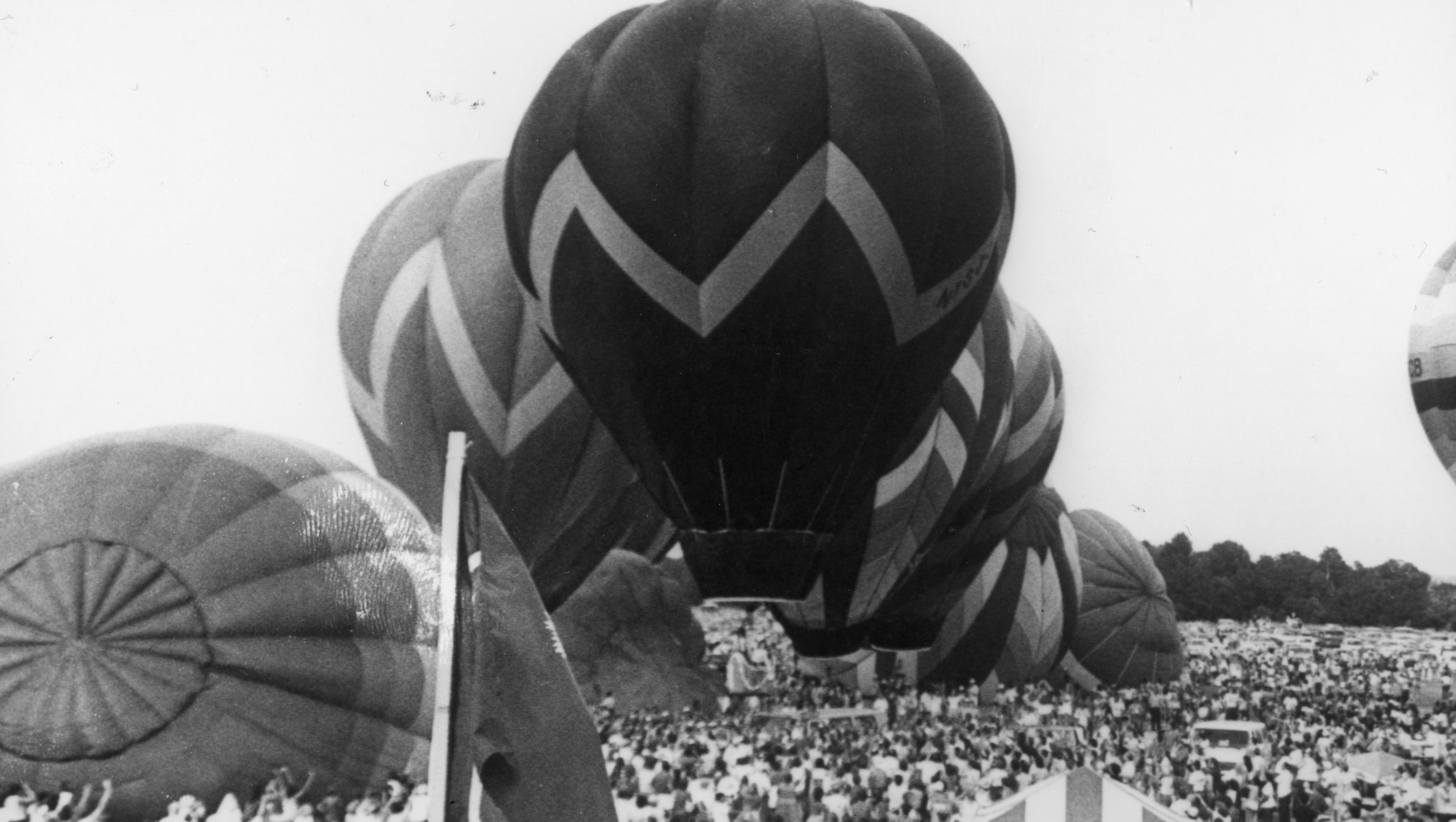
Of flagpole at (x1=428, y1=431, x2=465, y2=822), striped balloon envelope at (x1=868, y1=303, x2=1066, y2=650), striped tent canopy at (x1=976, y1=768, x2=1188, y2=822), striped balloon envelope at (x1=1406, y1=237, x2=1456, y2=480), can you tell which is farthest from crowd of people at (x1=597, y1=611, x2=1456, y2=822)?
striped balloon envelope at (x1=1406, y1=237, x2=1456, y2=480)

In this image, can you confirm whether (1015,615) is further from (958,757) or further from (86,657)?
(86,657)

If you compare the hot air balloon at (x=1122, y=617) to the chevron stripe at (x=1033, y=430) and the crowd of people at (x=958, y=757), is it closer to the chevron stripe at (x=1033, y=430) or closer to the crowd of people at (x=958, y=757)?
the crowd of people at (x=958, y=757)

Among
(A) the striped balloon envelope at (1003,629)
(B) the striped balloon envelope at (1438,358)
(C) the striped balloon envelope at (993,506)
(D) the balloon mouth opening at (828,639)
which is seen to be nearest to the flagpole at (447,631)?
(C) the striped balloon envelope at (993,506)

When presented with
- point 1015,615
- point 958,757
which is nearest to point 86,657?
point 958,757

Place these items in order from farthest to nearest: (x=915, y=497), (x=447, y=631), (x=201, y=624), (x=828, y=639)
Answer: (x=828, y=639), (x=915, y=497), (x=201, y=624), (x=447, y=631)

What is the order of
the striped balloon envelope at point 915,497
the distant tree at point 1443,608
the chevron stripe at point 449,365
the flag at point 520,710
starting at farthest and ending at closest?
the distant tree at point 1443,608 < the striped balloon envelope at point 915,497 < the chevron stripe at point 449,365 < the flag at point 520,710

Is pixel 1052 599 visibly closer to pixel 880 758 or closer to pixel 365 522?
pixel 880 758

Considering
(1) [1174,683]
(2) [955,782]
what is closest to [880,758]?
(2) [955,782]
